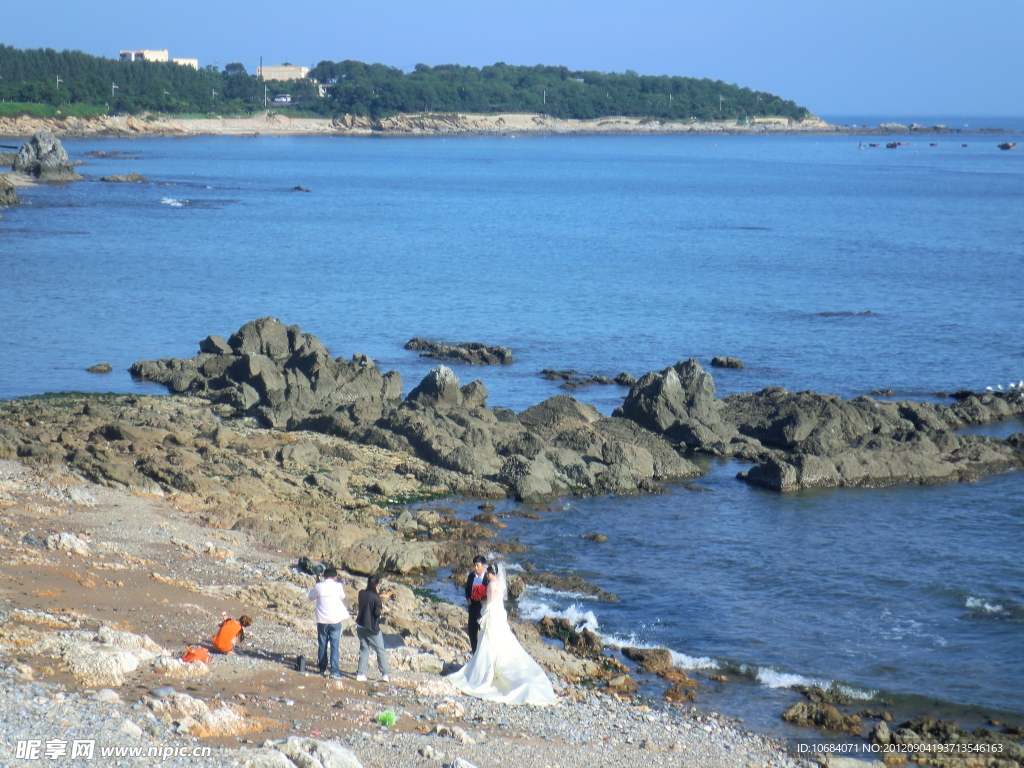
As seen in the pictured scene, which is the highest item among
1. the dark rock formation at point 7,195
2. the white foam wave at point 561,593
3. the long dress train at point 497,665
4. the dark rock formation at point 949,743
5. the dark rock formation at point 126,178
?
the dark rock formation at point 126,178

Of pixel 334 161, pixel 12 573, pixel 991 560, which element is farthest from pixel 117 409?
pixel 334 161

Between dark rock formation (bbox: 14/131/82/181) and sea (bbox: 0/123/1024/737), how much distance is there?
535cm

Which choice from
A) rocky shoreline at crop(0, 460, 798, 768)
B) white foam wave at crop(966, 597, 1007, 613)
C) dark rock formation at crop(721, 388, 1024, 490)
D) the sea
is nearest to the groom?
rocky shoreline at crop(0, 460, 798, 768)

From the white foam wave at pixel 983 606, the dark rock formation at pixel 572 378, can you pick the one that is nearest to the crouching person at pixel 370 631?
the white foam wave at pixel 983 606

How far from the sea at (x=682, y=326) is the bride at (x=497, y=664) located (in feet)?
9.74

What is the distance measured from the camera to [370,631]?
531 inches

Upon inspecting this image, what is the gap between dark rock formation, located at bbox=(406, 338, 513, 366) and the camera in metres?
38.0

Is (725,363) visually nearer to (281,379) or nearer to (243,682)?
(281,379)

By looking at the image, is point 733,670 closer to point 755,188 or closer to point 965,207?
point 965,207

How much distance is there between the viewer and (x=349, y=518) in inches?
859

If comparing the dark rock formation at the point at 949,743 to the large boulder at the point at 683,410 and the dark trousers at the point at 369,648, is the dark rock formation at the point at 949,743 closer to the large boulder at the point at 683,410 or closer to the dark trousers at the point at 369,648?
the dark trousers at the point at 369,648

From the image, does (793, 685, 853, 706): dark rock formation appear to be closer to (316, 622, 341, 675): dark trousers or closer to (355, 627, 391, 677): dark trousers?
(355, 627, 391, 677): dark trousers

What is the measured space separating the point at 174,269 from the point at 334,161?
108513 millimetres

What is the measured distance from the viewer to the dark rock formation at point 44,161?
102m
